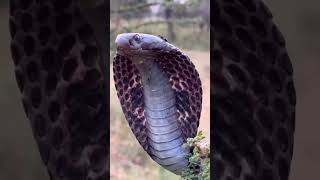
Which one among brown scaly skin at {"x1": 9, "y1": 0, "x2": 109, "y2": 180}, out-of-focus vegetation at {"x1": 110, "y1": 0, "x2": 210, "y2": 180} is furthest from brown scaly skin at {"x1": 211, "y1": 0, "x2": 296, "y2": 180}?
brown scaly skin at {"x1": 9, "y1": 0, "x2": 109, "y2": 180}

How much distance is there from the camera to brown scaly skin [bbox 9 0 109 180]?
2705mm

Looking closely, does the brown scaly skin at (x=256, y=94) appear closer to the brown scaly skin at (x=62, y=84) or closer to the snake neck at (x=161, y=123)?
the snake neck at (x=161, y=123)

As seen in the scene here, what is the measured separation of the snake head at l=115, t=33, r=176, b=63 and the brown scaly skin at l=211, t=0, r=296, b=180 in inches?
11.6

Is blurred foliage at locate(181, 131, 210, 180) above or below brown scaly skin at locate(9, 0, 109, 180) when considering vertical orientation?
below

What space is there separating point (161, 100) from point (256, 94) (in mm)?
447

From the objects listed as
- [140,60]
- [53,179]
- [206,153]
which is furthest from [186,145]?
[53,179]

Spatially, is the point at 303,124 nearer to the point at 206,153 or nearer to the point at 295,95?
the point at 295,95

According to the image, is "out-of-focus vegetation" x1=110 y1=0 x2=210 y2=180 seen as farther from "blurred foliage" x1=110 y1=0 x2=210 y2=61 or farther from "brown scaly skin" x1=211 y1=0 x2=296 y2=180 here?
"brown scaly skin" x1=211 y1=0 x2=296 y2=180

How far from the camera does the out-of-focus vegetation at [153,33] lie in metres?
2.69

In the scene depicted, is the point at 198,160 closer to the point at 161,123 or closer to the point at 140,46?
the point at 161,123

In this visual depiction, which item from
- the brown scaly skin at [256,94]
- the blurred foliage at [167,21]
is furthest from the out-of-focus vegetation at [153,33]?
the brown scaly skin at [256,94]

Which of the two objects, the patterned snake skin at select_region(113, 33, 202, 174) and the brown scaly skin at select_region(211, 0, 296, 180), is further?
the patterned snake skin at select_region(113, 33, 202, 174)

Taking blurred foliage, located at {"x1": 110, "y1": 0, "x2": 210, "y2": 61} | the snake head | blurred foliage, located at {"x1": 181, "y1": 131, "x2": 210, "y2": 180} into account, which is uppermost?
blurred foliage, located at {"x1": 110, "y1": 0, "x2": 210, "y2": 61}

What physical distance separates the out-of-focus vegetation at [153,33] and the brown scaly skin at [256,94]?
12cm
